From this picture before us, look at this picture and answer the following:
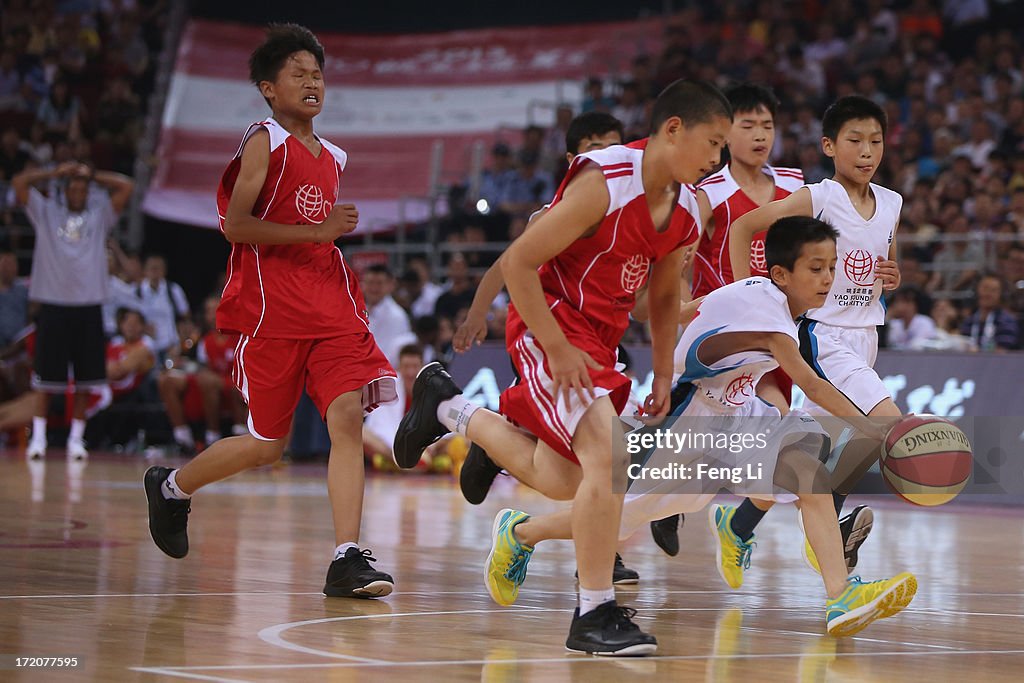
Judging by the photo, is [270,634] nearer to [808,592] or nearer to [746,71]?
[808,592]

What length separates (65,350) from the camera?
13.2 meters

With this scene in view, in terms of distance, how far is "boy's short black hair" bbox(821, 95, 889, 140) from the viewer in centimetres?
630

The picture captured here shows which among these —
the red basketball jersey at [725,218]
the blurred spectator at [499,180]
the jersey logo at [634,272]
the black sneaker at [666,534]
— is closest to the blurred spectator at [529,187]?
the blurred spectator at [499,180]

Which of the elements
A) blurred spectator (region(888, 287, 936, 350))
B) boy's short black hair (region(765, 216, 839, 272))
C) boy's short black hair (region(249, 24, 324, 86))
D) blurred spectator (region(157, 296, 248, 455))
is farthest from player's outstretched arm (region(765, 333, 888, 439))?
blurred spectator (region(157, 296, 248, 455))

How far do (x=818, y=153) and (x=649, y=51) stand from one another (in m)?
6.75

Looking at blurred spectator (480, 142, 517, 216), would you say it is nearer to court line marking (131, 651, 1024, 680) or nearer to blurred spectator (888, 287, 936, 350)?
blurred spectator (888, 287, 936, 350)

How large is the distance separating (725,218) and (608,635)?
2.92m

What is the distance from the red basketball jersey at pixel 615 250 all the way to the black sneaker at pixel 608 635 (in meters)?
0.95

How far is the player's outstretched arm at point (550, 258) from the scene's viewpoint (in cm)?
461

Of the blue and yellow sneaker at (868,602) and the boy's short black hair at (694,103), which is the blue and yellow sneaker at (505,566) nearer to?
the blue and yellow sneaker at (868,602)

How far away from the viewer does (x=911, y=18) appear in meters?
19.1

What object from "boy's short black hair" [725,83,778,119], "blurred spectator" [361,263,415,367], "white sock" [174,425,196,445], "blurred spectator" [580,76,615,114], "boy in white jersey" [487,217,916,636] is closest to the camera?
"boy in white jersey" [487,217,916,636]

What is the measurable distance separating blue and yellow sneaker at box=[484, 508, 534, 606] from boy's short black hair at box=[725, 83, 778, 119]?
250 cm

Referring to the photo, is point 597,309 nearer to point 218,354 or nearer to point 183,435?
point 183,435
